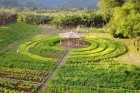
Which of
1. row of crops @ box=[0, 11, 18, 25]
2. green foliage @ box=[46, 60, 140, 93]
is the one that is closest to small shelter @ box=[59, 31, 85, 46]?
green foliage @ box=[46, 60, 140, 93]

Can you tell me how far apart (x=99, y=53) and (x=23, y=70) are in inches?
420

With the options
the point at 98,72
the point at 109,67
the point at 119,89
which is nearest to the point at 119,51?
the point at 109,67

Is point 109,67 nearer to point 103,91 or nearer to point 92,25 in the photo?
point 103,91

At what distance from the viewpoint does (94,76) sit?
2436 centimetres

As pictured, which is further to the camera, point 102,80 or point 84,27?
point 84,27

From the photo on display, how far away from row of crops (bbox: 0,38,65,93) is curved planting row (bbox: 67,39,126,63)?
251 centimetres

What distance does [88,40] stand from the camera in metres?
40.2

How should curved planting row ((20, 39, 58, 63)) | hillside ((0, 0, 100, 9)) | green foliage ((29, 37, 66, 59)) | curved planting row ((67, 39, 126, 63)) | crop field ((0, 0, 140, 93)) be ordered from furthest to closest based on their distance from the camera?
hillside ((0, 0, 100, 9))
green foliage ((29, 37, 66, 59))
curved planting row ((67, 39, 126, 63))
curved planting row ((20, 39, 58, 63))
crop field ((0, 0, 140, 93))

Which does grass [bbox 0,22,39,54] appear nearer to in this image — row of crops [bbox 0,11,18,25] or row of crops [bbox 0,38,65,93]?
row of crops [bbox 0,11,18,25]

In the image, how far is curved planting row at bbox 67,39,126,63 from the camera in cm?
2978

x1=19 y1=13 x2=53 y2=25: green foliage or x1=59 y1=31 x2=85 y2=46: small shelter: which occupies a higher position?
x1=19 y1=13 x2=53 y2=25: green foliage

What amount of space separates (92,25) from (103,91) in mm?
36779

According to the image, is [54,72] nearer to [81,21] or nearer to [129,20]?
[129,20]

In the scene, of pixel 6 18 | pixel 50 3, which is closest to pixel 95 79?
pixel 6 18
